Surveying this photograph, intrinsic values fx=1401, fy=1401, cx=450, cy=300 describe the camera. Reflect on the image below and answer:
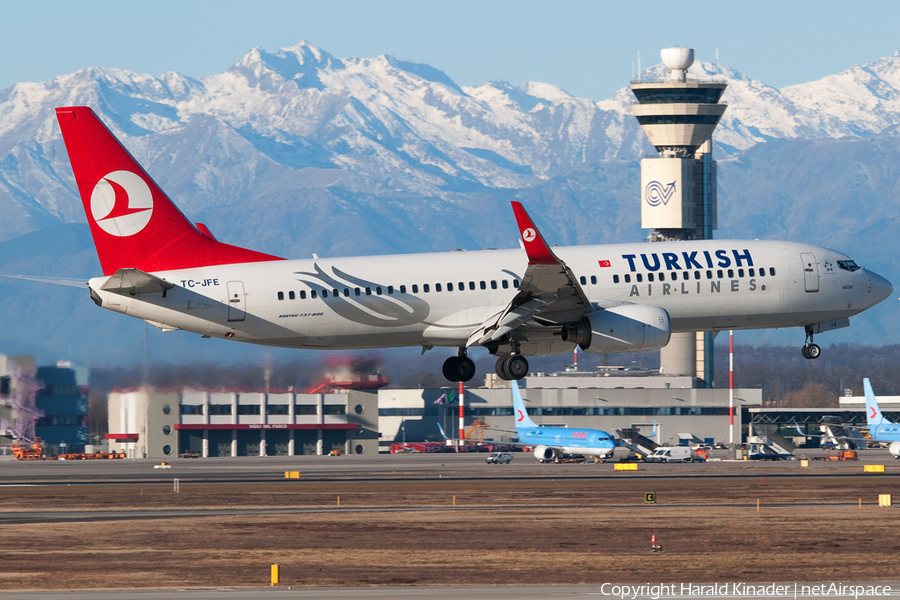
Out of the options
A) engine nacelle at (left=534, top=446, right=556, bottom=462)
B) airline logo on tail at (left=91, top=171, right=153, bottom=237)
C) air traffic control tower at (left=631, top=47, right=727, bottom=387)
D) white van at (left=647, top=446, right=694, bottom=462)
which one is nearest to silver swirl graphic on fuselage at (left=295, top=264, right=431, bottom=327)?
airline logo on tail at (left=91, top=171, right=153, bottom=237)

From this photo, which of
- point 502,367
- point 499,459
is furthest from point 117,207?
point 499,459

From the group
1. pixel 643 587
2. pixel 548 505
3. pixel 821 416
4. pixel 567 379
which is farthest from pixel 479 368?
pixel 643 587

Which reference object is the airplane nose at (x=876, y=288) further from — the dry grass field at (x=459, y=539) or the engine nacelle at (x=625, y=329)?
the engine nacelle at (x=625, y=329)

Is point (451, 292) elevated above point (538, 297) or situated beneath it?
elevated above

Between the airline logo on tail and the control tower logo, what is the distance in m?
150

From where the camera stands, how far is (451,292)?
5569cm

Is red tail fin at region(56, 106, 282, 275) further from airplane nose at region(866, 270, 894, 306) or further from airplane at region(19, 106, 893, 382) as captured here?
airplane nose at region(866, 270, 894, 306)

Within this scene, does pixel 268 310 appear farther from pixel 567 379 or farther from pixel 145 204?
pixel 567 379

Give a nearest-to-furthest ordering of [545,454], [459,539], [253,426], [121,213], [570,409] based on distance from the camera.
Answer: [459,539]
[121,213]
[545,454]
[253,426]
[570,409]

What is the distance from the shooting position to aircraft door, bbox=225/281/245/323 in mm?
53750

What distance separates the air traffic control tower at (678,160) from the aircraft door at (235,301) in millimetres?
146601

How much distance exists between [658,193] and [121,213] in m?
151

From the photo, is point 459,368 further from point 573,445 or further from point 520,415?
point 520,415

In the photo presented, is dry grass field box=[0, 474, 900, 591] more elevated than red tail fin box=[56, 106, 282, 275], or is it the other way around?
red tail fin box=[56, 106, 282, 275]
